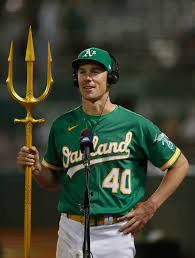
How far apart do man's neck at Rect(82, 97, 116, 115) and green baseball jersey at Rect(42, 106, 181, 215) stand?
27mm

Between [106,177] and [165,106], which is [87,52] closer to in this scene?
[106,177]

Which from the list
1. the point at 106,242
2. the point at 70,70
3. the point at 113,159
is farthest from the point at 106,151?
the point at 70,70

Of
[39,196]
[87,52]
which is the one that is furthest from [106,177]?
[39,196]

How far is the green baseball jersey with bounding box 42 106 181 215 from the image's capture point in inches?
115

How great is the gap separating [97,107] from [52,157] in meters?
0.35

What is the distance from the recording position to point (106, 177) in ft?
9.62

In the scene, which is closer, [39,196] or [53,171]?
[53,171]

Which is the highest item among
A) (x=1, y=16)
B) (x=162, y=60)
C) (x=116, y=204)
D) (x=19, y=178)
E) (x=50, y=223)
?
(x=1, y=16)

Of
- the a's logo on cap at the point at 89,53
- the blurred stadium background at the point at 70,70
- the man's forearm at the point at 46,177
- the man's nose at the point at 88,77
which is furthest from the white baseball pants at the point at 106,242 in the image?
the blurred stadium background at the point at 70,70

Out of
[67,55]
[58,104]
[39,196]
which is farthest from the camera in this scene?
[67,55]

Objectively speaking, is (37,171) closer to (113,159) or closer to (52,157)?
(52,157)

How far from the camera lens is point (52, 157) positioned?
3.17 m

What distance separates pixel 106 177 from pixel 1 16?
218 inches

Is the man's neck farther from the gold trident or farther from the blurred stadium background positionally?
the blurred stadium background
